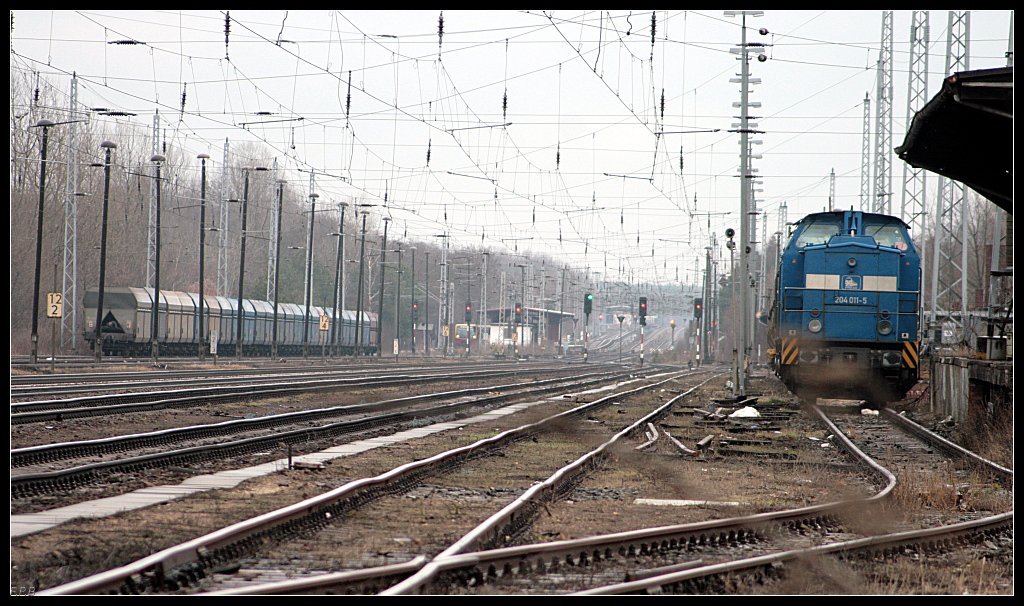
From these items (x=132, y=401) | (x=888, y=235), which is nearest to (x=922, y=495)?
(x=888, y=235)

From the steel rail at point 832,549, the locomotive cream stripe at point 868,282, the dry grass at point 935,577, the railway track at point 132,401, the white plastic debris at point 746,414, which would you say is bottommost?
the white plastic debris at point 746,414

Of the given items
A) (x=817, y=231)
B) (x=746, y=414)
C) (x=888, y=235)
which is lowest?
(x=746, y=414)

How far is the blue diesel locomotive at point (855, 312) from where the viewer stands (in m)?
23.5

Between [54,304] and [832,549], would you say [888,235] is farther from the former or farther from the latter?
[54,304]

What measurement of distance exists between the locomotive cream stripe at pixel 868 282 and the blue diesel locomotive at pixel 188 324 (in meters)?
26.8

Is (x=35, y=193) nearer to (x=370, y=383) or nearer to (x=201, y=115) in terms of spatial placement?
Result: (x=201, y=115)

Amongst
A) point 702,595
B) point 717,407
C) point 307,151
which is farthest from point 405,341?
point 702,595

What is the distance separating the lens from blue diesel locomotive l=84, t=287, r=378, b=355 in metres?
52.0

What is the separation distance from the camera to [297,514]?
8375 mm

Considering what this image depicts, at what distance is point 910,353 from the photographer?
77.2 feet

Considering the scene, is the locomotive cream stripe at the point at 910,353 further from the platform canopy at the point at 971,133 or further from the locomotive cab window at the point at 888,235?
the platform canopy at the point at 971,133

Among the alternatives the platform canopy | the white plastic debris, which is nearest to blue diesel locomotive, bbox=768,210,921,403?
the white plastic debris

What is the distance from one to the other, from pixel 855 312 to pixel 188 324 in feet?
136

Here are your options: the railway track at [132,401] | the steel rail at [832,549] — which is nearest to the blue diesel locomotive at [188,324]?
the railway track at [132,401]
